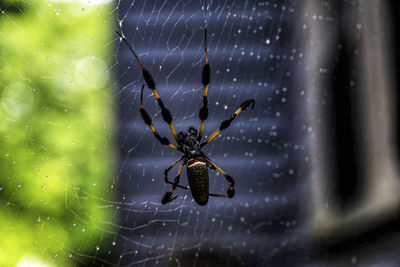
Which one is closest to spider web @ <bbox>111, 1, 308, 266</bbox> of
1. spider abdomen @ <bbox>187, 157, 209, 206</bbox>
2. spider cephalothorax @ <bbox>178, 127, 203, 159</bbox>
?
spider cephalothorax @ <bbox>178, 127, 203, 159</bbox>

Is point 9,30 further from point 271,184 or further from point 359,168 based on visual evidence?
point 359,168

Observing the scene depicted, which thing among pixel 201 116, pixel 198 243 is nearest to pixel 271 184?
pixel 198 243

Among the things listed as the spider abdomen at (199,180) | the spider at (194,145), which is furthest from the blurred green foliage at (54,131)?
the spider abdomen at (199,180)

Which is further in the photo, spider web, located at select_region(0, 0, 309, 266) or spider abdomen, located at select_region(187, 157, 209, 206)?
spider web, located at select_region(0, 0, 309, 266)

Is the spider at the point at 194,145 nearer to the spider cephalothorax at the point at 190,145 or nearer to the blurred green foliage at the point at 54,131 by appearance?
the spider cephalothorax at the point at 190,145

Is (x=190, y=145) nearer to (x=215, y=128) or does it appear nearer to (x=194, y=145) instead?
(x=194, y=145)

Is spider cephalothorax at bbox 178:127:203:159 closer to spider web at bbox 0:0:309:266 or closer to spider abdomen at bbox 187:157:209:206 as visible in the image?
spider abdomen at bbox 187:157:209:206
